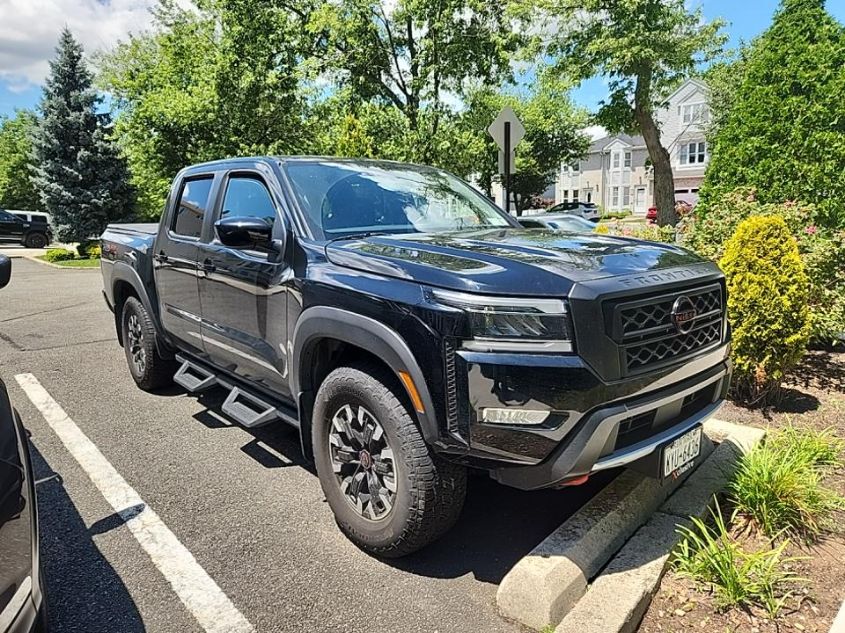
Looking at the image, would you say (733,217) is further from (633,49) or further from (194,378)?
(633,49)

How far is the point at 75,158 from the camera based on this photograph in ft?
70.1

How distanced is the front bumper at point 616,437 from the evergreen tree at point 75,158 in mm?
22957

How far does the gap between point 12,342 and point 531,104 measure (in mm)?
35533

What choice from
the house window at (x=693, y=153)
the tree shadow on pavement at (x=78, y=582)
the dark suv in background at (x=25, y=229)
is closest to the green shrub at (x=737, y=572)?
the tree shadow on pavement at (x=78, y=582)

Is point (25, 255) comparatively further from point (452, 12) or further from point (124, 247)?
point (124, 247)

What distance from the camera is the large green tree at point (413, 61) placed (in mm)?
16172

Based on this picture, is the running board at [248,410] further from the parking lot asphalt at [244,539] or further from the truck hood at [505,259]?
the truck hood at [505,259]

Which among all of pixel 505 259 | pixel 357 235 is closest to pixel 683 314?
pixel 505 259

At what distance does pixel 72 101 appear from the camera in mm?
21547

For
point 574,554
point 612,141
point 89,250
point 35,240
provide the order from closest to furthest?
point 574,554 → point 89,250 → point 35,240 → point 612,141

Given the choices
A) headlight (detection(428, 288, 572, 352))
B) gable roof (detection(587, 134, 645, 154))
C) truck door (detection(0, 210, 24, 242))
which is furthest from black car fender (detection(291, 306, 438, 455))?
gable roof (detection(587, 134, 645, 154))

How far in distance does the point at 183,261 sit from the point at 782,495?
3980 mm

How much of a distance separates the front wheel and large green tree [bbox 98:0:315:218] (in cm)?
1659

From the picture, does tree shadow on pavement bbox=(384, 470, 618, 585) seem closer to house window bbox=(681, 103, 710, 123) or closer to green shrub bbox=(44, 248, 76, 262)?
green shrub bbox=(44, 248, 76, 262)
